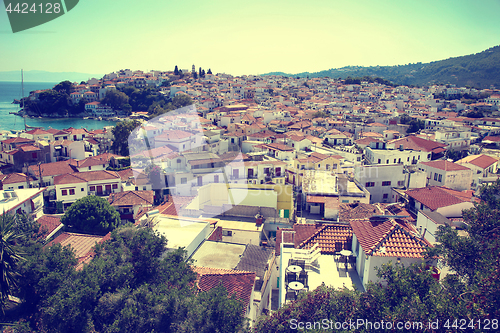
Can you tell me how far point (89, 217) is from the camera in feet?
41.1

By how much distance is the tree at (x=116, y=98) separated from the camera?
56219mm

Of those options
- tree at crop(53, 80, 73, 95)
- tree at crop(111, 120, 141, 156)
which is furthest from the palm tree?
tree at crop(53, 80, 73, 95)

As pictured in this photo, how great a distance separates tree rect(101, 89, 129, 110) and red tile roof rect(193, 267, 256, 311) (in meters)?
54.8

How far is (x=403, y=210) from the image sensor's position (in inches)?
493

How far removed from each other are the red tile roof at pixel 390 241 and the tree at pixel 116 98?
5649cm

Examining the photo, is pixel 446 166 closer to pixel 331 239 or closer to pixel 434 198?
pixel 434 198

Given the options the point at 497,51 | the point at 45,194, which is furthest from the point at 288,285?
A: the point at 497,51

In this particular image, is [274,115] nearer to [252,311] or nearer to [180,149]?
[180,149]

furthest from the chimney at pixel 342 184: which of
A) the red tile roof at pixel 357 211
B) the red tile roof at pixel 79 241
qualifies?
the red tile roof at pixel 79 241

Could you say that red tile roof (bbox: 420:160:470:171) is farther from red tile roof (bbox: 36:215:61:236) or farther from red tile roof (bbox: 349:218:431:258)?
red tile roof (bbox: 36:215:61:236)

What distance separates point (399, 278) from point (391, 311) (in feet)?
1.76

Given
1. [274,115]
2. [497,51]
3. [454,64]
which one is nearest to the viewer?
[274,115]

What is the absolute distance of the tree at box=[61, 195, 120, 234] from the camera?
41.0ft

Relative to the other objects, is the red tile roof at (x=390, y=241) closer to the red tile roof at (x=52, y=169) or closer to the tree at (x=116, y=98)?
the red tile roof at (x=52, y=169)
